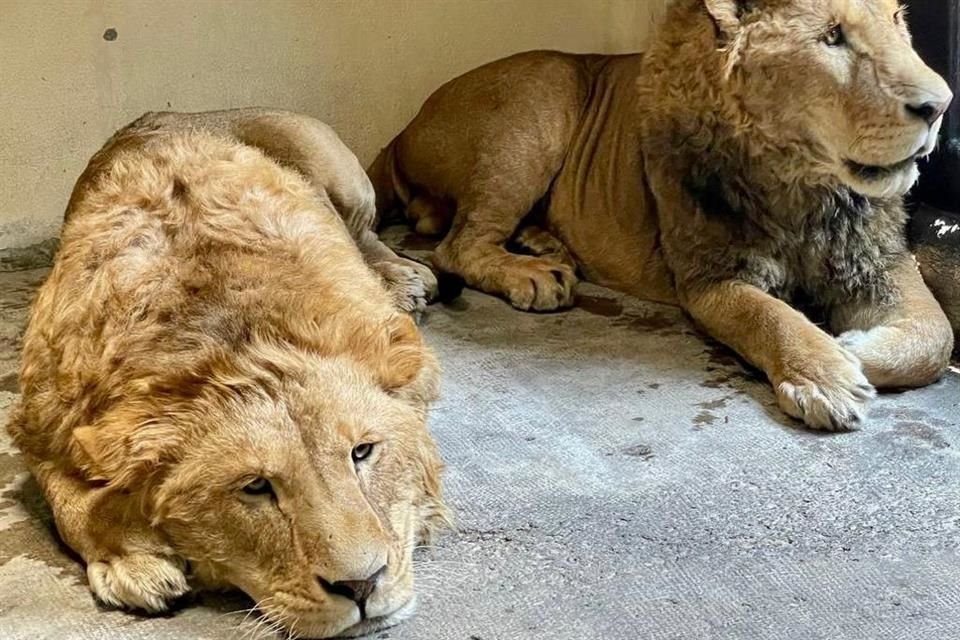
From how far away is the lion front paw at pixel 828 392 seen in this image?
9.24 ft

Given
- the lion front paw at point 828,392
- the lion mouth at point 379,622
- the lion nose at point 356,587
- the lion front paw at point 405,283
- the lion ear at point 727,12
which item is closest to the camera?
the lion nose at point 356,587

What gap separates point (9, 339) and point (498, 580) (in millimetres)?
1958

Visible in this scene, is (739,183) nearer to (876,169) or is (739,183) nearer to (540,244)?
(876,169)

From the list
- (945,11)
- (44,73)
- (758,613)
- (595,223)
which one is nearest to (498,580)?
(758,613)

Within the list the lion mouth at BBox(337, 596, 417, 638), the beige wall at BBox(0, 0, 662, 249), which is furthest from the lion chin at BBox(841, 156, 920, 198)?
the beige wall at BBox(0, 0, 662, 249)

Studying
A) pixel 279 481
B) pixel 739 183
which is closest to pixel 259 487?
pixel 279 481

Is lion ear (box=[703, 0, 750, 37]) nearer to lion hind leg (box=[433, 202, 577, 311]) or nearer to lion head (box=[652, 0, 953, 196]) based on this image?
lion head (box=[652, 0, 953, 196])

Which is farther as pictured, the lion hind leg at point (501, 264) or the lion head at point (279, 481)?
the lion hind leg at point (501, 264)

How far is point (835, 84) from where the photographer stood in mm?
3004

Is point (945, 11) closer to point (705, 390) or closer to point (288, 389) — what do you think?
point (705, 390)

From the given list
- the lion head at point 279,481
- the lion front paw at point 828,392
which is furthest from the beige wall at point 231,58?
the lion head at point 279,481

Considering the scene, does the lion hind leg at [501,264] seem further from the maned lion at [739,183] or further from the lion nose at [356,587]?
the lion nose at [356,587]

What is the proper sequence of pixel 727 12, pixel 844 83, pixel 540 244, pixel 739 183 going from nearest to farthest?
pixel 844 83 < pixel 727 12 < pixel 739 183 < pixel 540 244

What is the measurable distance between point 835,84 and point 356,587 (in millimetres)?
1775
